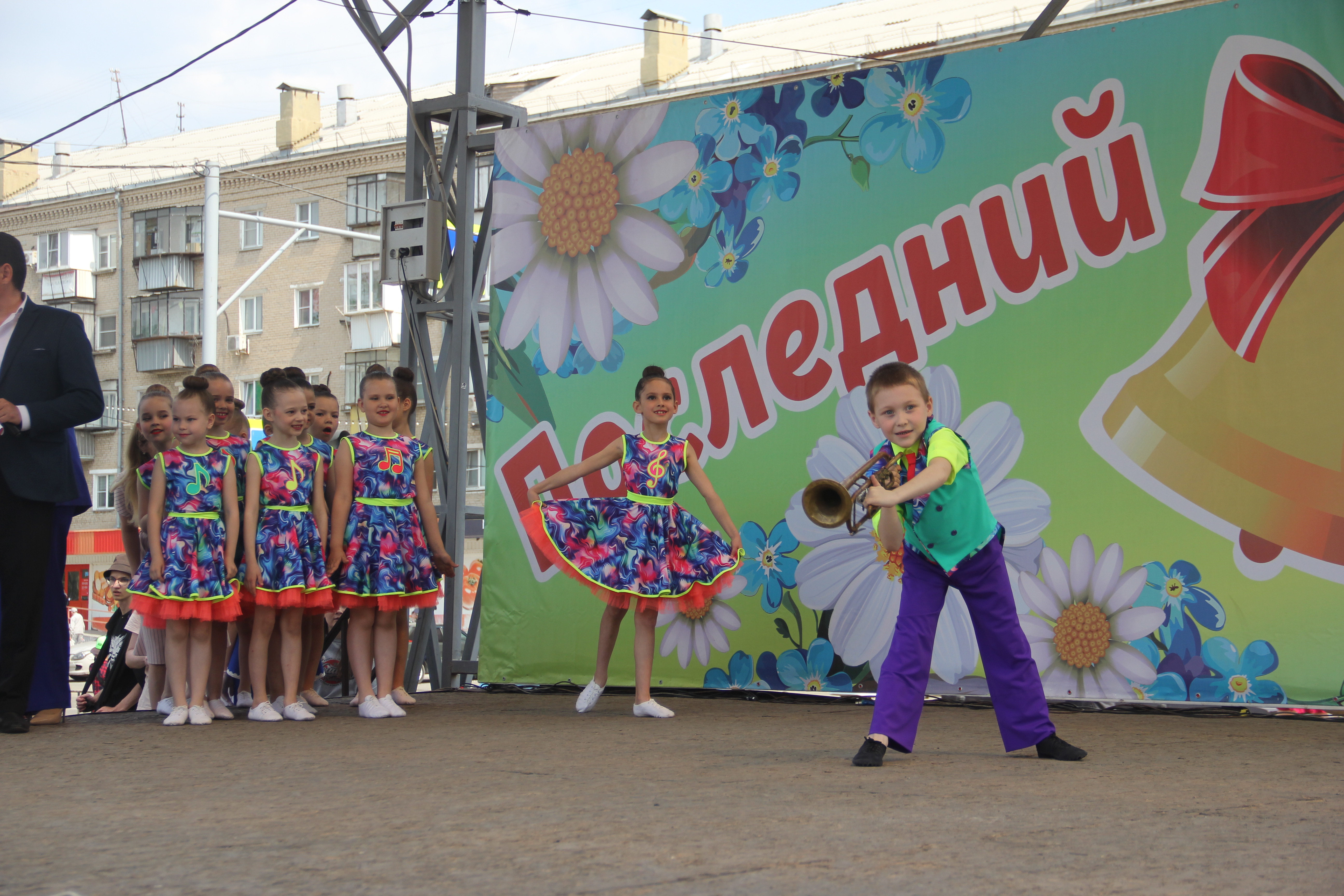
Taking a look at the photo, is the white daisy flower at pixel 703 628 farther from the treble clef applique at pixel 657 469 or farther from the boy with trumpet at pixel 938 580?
the boy with trumpet at pixel 938 580

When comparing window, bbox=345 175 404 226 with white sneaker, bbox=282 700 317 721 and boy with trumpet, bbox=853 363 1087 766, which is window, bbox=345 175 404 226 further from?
boy with trumpet, bbox=853 363 1087 766

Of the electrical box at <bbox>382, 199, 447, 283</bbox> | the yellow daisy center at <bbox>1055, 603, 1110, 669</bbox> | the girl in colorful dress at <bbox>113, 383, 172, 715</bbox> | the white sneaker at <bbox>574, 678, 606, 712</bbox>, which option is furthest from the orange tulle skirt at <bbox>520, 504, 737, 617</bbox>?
the electrical box at <bbox>382, 199, 447, 283</bbox>

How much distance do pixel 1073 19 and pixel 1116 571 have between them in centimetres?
1884

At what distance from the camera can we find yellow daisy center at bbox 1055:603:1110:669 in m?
5.90

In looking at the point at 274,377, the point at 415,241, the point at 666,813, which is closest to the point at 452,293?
the point at 415,241

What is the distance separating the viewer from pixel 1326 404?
547 cm

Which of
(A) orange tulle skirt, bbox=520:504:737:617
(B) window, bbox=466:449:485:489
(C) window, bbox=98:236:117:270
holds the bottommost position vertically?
(B) window, bbox=466:449:485:489

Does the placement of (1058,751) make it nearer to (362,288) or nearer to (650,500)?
(650,500)

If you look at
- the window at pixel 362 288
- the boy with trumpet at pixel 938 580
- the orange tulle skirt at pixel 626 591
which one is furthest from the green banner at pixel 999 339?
the window at pixel 362 288

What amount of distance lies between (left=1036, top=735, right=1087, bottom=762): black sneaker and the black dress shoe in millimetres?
3725

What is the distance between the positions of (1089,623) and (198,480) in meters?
3.88

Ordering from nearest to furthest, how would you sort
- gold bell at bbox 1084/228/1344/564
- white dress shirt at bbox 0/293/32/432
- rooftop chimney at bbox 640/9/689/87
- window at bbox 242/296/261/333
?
1. white dress shirt at bbox 0/293/32/432
2. gold bell at bbox 1084/228/1344/564
3. rooftop chimney at bbox 640/9/689/87
4. window at bbox 242/296/261/333

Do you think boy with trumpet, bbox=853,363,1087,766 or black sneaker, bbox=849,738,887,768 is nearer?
black sneaker, bbox=849,738,887,768

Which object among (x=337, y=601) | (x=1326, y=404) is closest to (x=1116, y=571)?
(x=1326, y=404)
